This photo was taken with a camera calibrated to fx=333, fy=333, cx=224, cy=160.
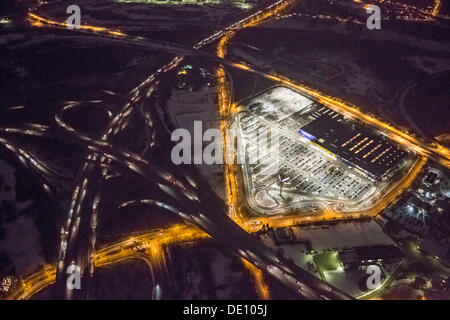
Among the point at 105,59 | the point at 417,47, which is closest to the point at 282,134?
the point at 105,59

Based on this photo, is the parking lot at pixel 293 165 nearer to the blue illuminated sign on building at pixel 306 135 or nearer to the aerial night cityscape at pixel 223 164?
the aerial night cityscape at pixel 223 164

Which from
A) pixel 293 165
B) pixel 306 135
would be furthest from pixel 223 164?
pixel 306 135

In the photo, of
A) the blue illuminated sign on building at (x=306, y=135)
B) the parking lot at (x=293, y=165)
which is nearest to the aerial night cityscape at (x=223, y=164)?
the blue illuminated sign on building at (x=306, y=135)

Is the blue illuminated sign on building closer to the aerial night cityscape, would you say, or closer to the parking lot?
the aerial night cityscape

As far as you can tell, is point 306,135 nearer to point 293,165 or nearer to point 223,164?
point 293,165

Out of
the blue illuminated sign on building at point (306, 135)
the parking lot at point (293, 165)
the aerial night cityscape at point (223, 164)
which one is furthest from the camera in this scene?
the blue illuminated sign on building at point (306, 135)

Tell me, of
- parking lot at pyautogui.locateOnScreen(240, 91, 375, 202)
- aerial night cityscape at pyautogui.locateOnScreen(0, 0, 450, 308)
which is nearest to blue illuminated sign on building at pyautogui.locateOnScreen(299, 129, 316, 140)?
aerial night cityscape at pyautogui.locateOnScreen(0, 0, 450, 308)

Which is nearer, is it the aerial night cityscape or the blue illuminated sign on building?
the aerial night cityscape

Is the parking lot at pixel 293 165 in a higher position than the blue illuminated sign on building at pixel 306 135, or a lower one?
lower
